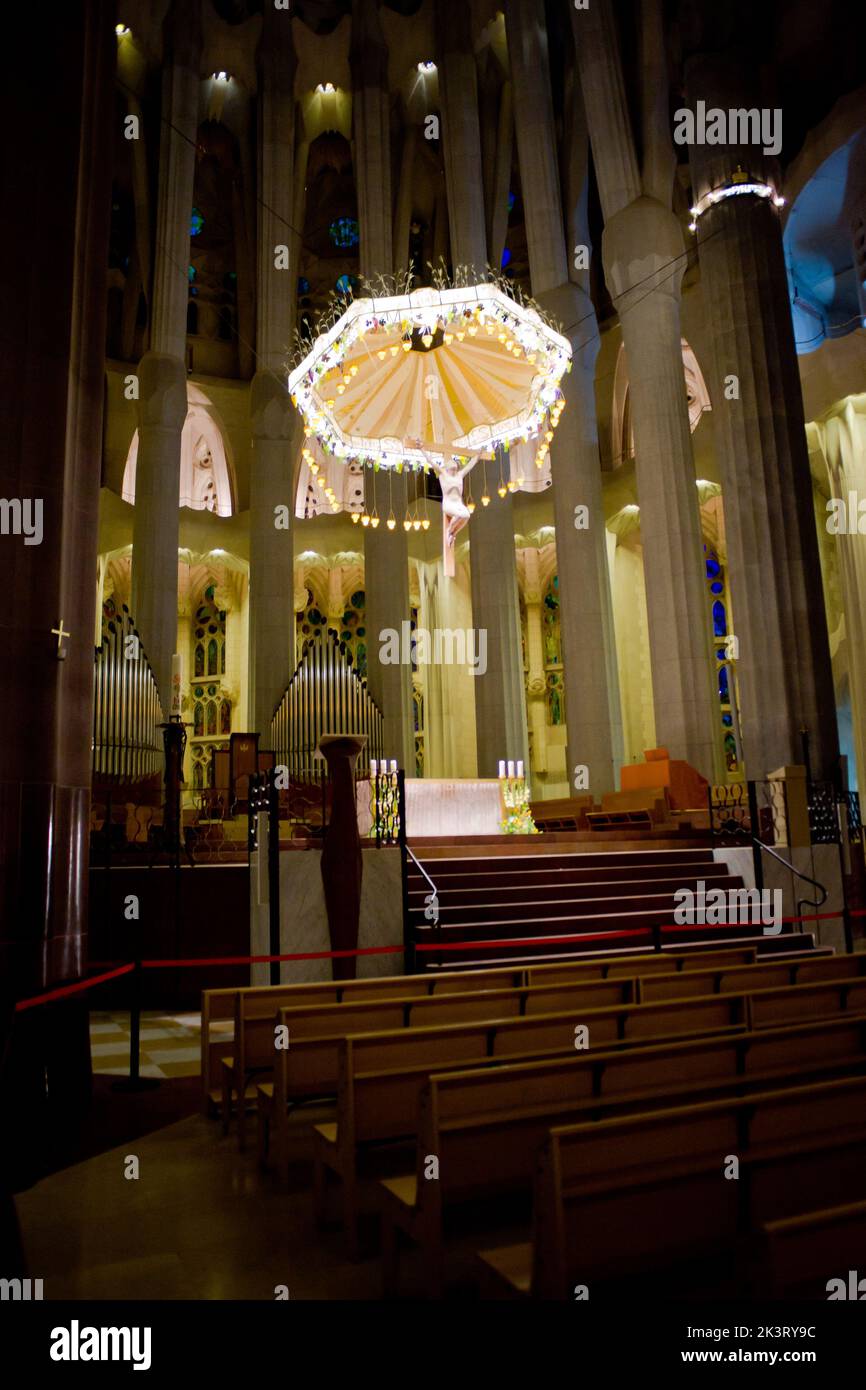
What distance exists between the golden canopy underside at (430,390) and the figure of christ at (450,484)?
0.29m

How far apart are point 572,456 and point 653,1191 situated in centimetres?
1634

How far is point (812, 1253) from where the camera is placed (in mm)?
1786

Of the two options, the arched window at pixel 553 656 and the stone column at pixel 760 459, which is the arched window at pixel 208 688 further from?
the stone column at pixel 760 459

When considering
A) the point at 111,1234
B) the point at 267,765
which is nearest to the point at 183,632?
the point at 267,765

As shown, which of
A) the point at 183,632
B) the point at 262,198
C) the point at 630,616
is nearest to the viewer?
the point at 262,198

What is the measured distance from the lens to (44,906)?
17.8 ft

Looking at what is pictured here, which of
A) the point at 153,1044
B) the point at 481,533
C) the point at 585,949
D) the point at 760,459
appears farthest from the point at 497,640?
the point at 153,1044

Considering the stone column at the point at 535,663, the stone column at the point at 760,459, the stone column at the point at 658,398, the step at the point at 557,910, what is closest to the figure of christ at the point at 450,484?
the stone column at the point at 658,398

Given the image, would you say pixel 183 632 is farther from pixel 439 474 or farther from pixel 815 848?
pixel 815 848

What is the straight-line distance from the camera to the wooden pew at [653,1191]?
6.72 feet

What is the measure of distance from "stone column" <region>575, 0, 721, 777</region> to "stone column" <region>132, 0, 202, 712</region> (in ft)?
27.0

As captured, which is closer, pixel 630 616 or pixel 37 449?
pixel 37 449

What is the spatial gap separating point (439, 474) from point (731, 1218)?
12706mm
